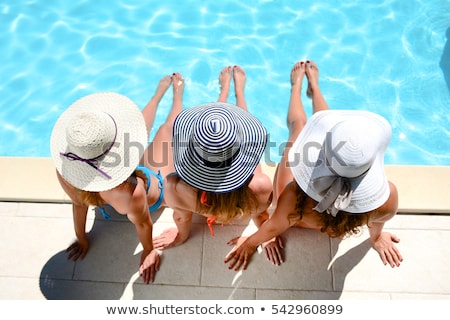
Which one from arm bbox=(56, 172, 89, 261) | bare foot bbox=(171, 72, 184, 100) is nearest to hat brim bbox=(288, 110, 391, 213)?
arm bbox=(56, 172, 89, 261)

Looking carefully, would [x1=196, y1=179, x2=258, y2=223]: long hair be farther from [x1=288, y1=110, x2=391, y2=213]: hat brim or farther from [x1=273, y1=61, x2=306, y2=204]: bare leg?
[x1=273, y1=61, x2=306, y2=204]: bare leg

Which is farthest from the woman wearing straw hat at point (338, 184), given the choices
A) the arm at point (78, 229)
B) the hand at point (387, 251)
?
the arm at point (78, 229)

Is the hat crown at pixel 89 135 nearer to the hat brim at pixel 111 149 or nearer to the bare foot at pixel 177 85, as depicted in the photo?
the hat brim at pixel 111 149

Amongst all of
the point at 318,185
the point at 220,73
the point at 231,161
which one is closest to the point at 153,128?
the point at 220,73

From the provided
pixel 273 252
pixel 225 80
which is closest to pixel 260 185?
pixel 273 252

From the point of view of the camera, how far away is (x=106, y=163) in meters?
2.29

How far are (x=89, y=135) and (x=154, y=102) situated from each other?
7.47 feet

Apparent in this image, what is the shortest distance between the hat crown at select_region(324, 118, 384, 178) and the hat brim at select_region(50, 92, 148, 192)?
3.98 feet

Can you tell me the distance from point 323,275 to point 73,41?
4.31m

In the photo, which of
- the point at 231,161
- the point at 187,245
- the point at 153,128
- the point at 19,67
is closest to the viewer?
the point at 231,161

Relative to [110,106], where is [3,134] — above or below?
below

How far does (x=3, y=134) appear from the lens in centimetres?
467

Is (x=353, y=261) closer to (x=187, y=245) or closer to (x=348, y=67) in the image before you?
(x=187, y=245)

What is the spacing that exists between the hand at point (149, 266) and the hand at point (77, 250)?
523 mm
